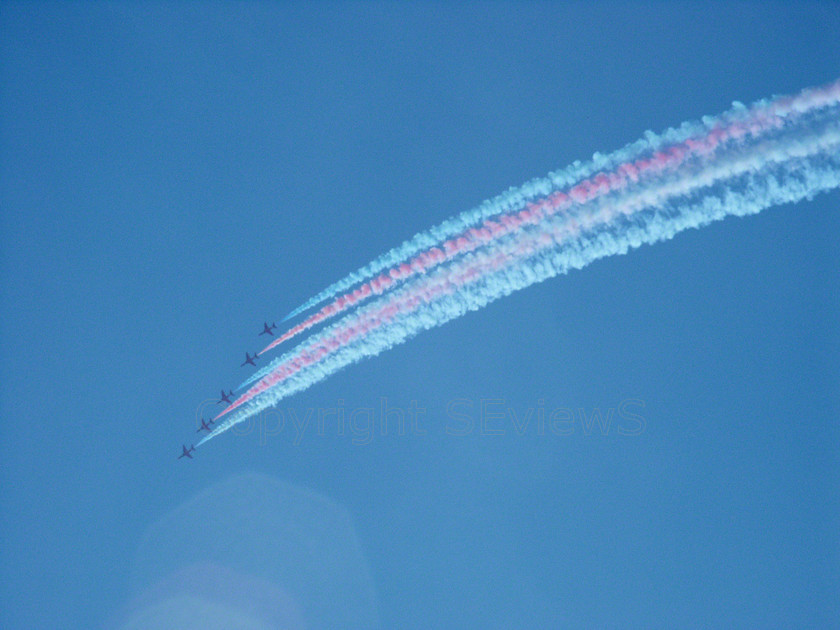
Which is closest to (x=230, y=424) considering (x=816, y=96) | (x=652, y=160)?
(x=652, y=160)

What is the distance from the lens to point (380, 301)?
25.1 m

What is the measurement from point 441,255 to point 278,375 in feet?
29.9

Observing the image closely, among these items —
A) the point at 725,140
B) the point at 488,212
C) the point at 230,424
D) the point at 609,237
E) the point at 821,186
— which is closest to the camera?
the point at 821,186

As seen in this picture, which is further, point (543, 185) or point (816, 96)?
point (543, 185)

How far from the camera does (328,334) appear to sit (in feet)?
86.6

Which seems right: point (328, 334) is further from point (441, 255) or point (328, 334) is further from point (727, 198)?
point (727, 198)

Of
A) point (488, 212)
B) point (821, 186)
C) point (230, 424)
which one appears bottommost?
point (230, 424)

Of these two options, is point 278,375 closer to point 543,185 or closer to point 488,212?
point 488,212

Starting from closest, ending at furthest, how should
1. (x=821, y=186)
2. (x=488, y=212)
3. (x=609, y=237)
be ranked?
(x=821, y=186) < (x=609, y=237) < (x=488, y=212)

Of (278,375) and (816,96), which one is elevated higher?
(816,96)

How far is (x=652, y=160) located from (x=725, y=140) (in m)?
2.01

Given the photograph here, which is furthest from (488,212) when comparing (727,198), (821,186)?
(821,186)

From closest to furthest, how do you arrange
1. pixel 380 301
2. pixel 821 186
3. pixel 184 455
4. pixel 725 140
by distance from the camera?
pixel 821 186
pixel 725 140
pixel 380 301
pixel 184 455

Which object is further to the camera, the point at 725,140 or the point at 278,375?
the point at 278,375
